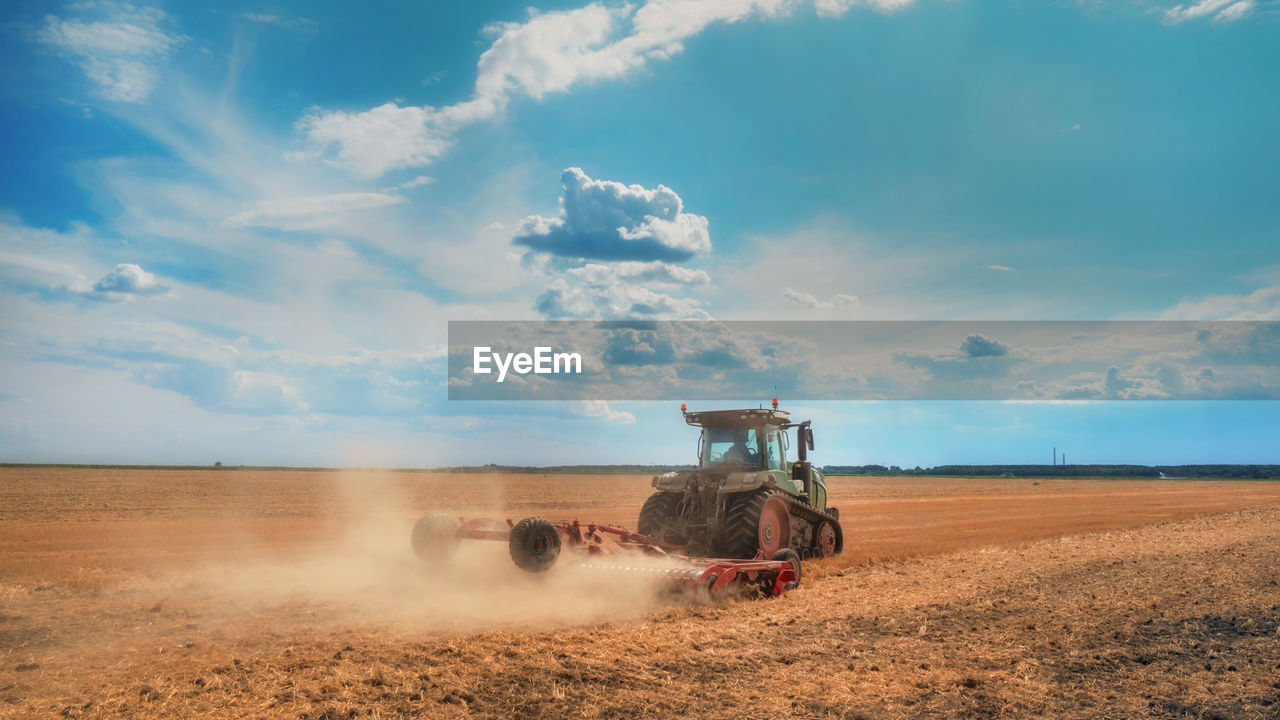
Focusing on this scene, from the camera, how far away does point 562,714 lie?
612 cm

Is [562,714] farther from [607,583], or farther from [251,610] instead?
[251,610]

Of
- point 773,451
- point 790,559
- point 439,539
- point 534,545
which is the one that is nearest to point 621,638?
point 534,545

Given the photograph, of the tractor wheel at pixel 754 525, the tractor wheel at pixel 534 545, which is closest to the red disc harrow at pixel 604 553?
the tractor wheel at pixel 534 545

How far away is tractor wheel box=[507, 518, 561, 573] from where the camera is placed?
10.2 metres

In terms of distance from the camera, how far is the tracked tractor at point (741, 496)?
11992mm

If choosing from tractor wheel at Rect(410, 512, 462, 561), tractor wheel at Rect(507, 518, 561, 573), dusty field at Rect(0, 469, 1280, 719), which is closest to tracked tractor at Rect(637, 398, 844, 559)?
dusty field at Rect(0, 469, 1280, 719)

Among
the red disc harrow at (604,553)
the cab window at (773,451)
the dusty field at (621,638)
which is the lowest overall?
the dusty field at (621,638)

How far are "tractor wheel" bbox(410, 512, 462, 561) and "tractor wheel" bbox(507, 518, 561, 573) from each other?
6.17ft

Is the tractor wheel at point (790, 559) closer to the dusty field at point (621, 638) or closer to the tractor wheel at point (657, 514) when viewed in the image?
the dusty field at point (621, 638)

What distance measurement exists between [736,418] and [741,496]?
1.60 meters

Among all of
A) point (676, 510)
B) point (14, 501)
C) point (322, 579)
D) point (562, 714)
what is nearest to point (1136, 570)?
point (676, 510)

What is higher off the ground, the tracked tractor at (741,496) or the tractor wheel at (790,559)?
the tracked tractor at (741,496)

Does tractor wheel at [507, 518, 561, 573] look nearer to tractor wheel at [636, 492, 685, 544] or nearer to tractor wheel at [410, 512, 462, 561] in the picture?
tractor wheel at [410, 512, 462, 561]

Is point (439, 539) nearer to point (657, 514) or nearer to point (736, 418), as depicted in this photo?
point (657, 514)
